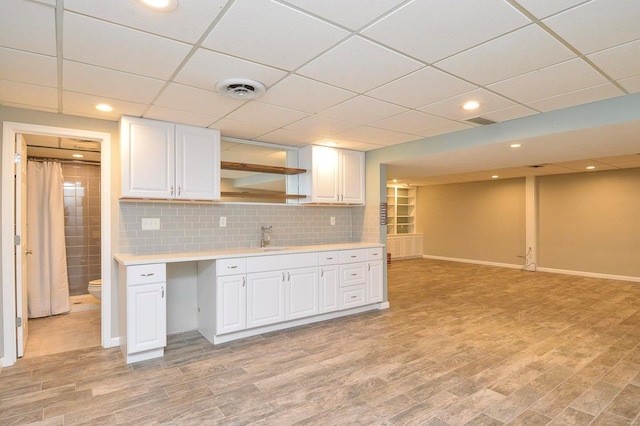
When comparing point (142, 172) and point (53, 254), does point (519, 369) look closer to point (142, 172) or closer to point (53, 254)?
point (142, 172)

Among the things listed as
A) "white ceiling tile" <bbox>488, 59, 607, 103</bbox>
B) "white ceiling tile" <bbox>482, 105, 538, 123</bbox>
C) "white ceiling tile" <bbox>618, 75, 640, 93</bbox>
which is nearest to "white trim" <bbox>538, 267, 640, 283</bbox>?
"white ceiling tile" <bbox>482, 105, 538, 123</bbox>

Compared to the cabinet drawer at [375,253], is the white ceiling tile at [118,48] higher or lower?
higher

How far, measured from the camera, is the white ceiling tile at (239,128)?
355 cm

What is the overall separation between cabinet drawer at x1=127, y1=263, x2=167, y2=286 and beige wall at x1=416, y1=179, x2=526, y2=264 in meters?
8.07

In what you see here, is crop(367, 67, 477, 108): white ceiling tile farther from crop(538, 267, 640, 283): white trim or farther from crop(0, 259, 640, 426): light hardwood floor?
crop(538, 267, 640, 283): white trim

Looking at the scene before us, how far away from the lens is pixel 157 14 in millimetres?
1637

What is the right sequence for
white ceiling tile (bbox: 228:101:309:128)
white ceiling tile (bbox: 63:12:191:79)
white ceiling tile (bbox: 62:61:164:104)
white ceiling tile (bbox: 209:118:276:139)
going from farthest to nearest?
white ceiling tile (bbox: 209:118:276:139) < white ceiling tile (bbox: 228:101:309:128) < white ceiling tile (bbox: 62:61:164:104) < white ceiling tile (bbox: 63:12:191:79)

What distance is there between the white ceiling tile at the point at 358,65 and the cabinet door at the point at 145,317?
2.31 m

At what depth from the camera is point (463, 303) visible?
517 cm

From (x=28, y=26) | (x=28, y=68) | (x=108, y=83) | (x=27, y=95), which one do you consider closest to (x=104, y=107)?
(x=27, y=95)

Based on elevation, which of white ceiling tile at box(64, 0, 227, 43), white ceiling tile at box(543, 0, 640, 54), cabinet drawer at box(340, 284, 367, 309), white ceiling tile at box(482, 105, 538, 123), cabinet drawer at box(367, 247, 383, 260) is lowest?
cabinet drawer at box(340, 284, 367, 309)

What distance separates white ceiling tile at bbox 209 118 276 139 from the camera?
3549 mm

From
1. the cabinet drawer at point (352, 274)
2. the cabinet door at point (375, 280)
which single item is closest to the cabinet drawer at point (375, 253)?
the cabinet door at point (375, 280)

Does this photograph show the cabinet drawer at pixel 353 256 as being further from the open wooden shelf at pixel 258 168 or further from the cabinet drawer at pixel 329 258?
the open wooden shelf at pixel 258 168
